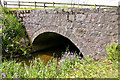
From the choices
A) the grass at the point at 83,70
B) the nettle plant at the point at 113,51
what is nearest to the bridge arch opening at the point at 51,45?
the grass at the point at 83,70

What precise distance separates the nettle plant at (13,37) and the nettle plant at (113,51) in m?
4.37

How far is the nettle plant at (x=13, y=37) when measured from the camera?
5.94 meters

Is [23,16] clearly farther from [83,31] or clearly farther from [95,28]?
[95,28]

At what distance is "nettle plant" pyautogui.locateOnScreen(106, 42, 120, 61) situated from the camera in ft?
10.8

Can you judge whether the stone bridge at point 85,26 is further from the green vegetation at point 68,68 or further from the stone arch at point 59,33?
the green vegetation at point 68,68

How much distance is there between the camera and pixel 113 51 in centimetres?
332

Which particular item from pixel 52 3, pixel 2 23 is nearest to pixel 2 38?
pixel 2 23

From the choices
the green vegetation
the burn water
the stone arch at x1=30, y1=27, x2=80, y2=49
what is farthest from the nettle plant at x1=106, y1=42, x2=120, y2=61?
the burn water

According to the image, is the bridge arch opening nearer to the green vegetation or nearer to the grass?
the green vegetation

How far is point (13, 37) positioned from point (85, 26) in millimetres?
4194

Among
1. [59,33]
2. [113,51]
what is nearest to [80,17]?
[59,33]

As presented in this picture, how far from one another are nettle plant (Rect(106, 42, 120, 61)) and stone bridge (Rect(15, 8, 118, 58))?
178 millimetres

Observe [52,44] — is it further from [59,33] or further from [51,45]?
[59,33]

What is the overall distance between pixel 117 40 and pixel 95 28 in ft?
2.57
